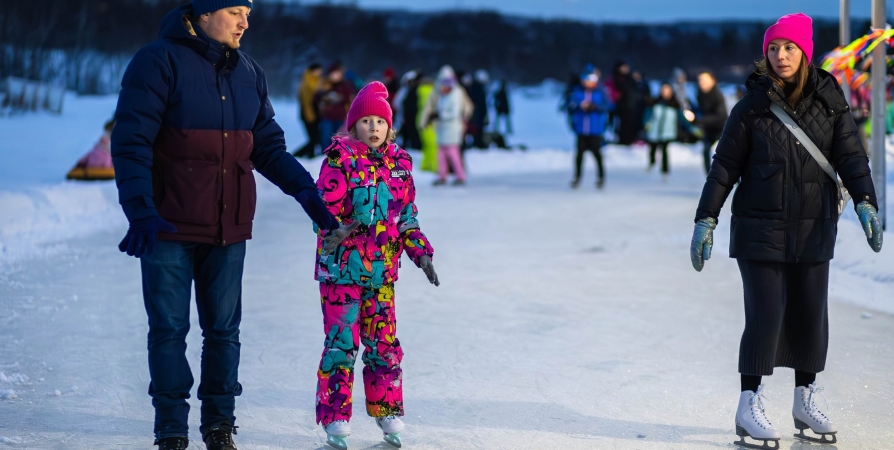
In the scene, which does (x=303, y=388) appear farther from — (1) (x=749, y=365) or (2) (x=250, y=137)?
(1) (x=749, y=365)

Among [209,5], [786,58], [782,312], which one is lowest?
[782,312]

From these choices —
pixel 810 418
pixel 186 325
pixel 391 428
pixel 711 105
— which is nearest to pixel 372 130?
pixel 186 325

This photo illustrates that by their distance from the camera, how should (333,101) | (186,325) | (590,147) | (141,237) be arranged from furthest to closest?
(333,101) → (590,147) → (186,325) → (141,237)

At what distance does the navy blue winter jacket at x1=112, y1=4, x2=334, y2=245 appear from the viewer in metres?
3.15

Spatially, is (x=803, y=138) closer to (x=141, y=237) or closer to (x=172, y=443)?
(x=141, y=237)

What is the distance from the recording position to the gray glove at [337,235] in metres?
3.51

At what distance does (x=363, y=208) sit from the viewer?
3596 millimetres

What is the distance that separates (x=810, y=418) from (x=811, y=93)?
44.2 inches

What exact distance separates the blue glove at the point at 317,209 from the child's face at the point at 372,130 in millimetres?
→ 281

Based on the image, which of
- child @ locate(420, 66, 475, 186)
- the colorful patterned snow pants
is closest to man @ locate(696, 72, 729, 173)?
child @ locate(420, 66, 475, 186)

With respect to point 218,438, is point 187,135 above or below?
above

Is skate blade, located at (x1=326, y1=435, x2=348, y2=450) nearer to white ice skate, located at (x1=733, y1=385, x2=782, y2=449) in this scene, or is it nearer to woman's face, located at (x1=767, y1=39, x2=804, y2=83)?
white ice skate, located at (x1=733, y1=385, x2=782, y2=449)

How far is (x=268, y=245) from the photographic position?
900cm

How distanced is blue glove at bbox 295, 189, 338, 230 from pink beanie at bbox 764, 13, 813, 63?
1595mm
